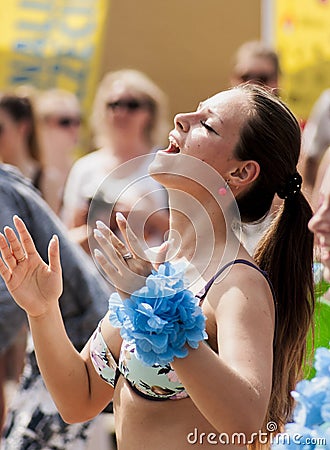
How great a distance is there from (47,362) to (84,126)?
488 centimetres

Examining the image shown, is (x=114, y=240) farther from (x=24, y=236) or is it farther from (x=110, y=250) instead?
(x=24, y=236)

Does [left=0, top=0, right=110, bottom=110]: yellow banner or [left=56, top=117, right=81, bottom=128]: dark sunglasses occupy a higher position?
[left=0, top=0, right=110, bottom=110]: yellow banner

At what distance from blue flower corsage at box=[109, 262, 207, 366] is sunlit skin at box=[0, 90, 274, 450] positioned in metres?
0.03

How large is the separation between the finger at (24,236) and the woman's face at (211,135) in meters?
0.32

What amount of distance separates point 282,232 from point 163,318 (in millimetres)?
519

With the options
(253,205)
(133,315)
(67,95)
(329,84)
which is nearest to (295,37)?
(329,84)

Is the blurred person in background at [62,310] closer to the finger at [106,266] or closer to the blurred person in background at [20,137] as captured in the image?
the finger at [106,266]

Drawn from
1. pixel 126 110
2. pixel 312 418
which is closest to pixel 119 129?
pixel 126 110

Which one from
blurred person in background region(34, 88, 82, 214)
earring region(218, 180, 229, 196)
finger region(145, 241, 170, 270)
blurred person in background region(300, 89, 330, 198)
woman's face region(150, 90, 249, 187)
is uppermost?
woman's face region(150, 90, 249, 187)

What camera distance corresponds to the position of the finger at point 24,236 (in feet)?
6.95

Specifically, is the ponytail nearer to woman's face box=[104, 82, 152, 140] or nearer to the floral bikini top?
the floral bikini top

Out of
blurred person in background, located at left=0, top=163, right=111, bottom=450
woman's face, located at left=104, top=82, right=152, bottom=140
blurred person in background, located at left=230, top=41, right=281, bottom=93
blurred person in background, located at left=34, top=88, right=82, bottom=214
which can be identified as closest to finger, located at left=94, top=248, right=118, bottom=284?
blurred person in background, located at left=0, top=163, right=111, bottom=450

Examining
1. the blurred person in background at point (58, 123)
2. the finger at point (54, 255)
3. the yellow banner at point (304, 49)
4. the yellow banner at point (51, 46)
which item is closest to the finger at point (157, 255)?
the finger at point (54, 255)

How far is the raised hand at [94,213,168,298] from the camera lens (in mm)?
1821
